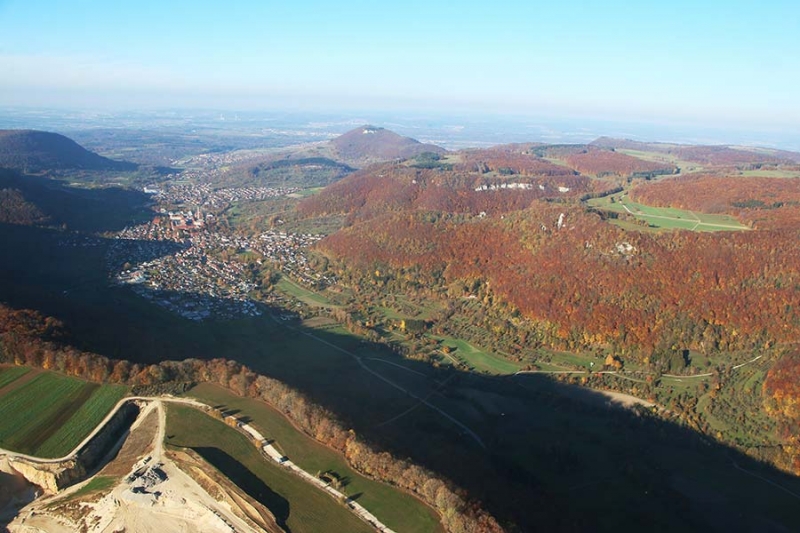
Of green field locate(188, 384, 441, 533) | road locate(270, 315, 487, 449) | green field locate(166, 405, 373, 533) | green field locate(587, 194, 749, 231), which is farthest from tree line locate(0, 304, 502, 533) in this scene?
green field locate(587, 194, 749, 231)

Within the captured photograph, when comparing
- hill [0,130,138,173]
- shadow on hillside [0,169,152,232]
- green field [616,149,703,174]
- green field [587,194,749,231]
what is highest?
green field [616,149,703,174]

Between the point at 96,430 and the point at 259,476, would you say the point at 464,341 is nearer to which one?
the point at 259,476

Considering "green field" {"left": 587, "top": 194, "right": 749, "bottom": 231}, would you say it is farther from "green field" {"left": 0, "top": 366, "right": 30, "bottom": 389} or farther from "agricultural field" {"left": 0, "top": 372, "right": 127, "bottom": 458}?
"green field" {"left": 0, "top": 366, "right": 30, "bottom": 389}

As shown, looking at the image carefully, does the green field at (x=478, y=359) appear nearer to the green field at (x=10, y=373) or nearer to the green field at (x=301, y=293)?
the green field at (x=301, y=293)

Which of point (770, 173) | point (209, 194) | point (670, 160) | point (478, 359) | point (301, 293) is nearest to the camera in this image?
point (478, 359)

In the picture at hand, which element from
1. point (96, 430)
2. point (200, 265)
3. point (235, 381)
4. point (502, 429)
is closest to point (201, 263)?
point (200, 265)

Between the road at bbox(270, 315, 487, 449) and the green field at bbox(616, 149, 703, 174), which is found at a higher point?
the green field at bbox(616, 149, 703, 174)

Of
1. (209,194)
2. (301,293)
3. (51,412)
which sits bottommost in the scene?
(301,293)
